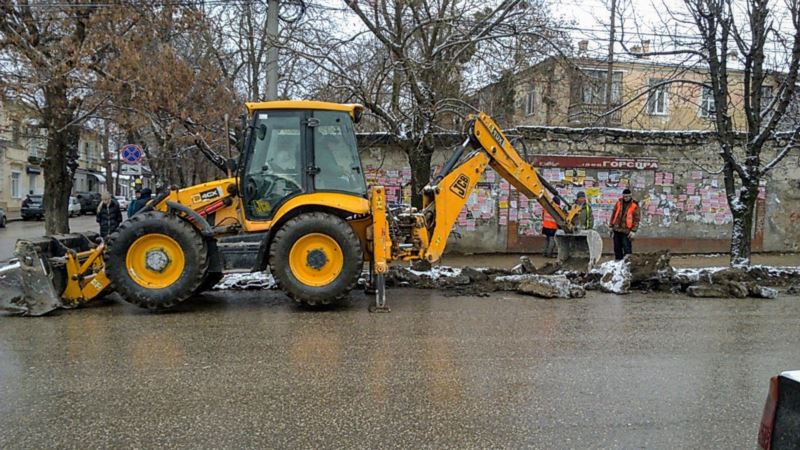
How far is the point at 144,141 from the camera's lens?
24.4 m

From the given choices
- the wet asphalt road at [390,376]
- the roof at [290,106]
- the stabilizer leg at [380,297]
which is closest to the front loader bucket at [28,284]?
the wet asphalt road at [390,376]

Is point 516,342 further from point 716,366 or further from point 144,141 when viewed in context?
point 144,141

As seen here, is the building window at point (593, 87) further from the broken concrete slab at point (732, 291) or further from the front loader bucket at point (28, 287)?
the front loader bucket at point (28, 287)

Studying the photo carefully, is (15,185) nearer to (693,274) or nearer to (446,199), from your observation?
(446,199)

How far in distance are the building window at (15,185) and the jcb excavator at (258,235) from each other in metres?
40.0

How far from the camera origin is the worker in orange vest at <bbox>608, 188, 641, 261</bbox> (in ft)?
39.0

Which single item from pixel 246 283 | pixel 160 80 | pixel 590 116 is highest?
pixel 160 80

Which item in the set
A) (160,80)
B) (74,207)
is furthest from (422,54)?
(74,207)

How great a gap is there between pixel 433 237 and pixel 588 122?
32.2 ft

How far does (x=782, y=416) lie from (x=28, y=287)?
26.1 feet

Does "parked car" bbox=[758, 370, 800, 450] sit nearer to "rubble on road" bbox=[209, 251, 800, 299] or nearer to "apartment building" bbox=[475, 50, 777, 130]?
"rubble on road" bbox=[209, 251, 800, 299]

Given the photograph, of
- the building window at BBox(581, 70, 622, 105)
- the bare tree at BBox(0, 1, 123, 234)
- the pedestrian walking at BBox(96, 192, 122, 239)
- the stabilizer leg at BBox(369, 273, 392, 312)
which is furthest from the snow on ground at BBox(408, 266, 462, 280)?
the bare tree at BBox(0, 1, 123, 234)

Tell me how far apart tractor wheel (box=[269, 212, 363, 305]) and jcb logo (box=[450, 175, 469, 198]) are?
1869 mm

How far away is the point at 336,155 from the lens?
805cm
